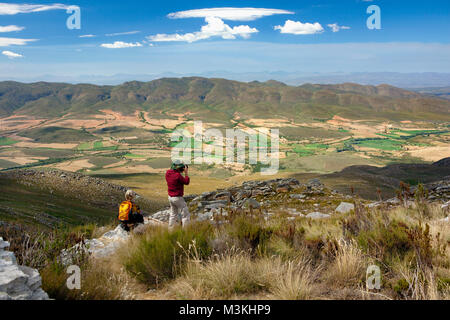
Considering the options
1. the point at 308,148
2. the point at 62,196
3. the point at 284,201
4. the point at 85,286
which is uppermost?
the point at 85,286

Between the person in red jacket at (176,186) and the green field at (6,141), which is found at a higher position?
the person in red jacket at (176,186)

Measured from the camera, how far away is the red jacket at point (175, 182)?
347 inches

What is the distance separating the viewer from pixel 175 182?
29.2ft

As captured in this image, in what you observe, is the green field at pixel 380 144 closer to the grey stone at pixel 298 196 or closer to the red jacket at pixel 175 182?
→ the grey stone at pixel 298 196

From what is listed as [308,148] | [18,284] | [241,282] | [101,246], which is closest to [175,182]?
[101,246]

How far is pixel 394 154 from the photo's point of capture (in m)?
131

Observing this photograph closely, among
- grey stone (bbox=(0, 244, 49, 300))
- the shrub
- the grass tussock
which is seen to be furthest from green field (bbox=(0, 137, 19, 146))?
grey stone (bbox=(0, 244, 49, 300))

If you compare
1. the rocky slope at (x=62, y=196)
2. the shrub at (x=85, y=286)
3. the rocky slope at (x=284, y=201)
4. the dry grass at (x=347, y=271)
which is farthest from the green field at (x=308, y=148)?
the shrub at (x=85, y=286)

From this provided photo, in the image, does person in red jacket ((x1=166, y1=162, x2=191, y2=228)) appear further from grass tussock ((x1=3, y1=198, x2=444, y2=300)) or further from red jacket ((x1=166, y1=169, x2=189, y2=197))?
grass tussock ((x1=3, y1=198, x2=444, y2=300))

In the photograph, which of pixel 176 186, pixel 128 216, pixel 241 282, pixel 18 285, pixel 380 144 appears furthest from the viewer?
pixel 380 144

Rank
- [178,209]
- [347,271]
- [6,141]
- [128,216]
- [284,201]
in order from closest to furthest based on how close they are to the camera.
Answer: [347,271] → [128,216] → [178,209] → [284,201] → [6,141]

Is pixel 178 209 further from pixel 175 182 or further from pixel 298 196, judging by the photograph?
pixel 298 196

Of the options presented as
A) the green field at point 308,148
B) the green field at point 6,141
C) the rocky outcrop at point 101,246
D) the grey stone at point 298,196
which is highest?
the rocky outcrop at point 101,246
